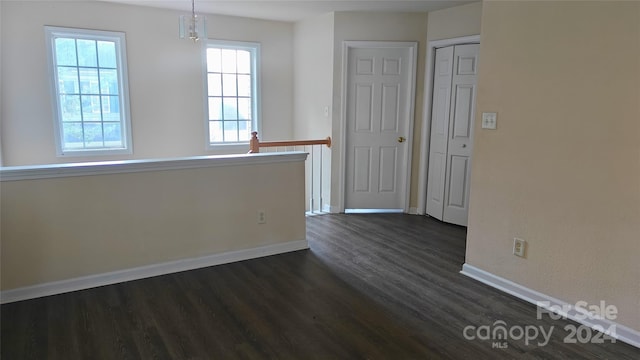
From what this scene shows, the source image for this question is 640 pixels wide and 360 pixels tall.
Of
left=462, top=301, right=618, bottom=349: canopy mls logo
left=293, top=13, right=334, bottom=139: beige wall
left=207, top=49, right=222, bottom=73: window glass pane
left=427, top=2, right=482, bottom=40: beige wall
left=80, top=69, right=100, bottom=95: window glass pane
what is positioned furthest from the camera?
left=207, top=49, right=222, bottom=73: window glass pane

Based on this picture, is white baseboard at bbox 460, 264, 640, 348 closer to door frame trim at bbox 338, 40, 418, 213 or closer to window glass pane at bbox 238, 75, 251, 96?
door frame trim at bbox 338, 40, 418, 213

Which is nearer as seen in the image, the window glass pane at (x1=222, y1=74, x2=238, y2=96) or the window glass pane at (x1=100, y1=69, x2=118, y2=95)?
the window glass pane at (x1=100, y1=69, x2=118, y2=95)

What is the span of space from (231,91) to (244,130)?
1.86 feet

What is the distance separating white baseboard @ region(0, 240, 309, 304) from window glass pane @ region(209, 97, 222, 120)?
2.62m

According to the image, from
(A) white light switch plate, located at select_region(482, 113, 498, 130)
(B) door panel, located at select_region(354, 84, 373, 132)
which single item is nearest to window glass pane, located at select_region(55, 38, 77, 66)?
(B) door panel, located at select_region(354, 84, 373, 132)

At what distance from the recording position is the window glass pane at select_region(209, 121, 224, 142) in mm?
5707

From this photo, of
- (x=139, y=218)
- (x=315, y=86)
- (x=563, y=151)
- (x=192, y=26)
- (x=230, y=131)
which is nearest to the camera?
(x=563, y=151)

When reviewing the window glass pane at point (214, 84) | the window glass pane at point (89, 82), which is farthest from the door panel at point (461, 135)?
the window glass pane at point (89, 82)

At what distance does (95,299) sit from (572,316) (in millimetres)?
3115

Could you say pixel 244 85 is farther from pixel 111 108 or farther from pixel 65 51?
pixel 65 51

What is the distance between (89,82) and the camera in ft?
16.1

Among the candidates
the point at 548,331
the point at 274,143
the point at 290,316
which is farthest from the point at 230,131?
the point at 548,331

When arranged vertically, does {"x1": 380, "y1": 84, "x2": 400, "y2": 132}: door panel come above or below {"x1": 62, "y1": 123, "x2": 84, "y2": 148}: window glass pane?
above

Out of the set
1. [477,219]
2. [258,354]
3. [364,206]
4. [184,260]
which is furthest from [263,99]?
[258,354]
